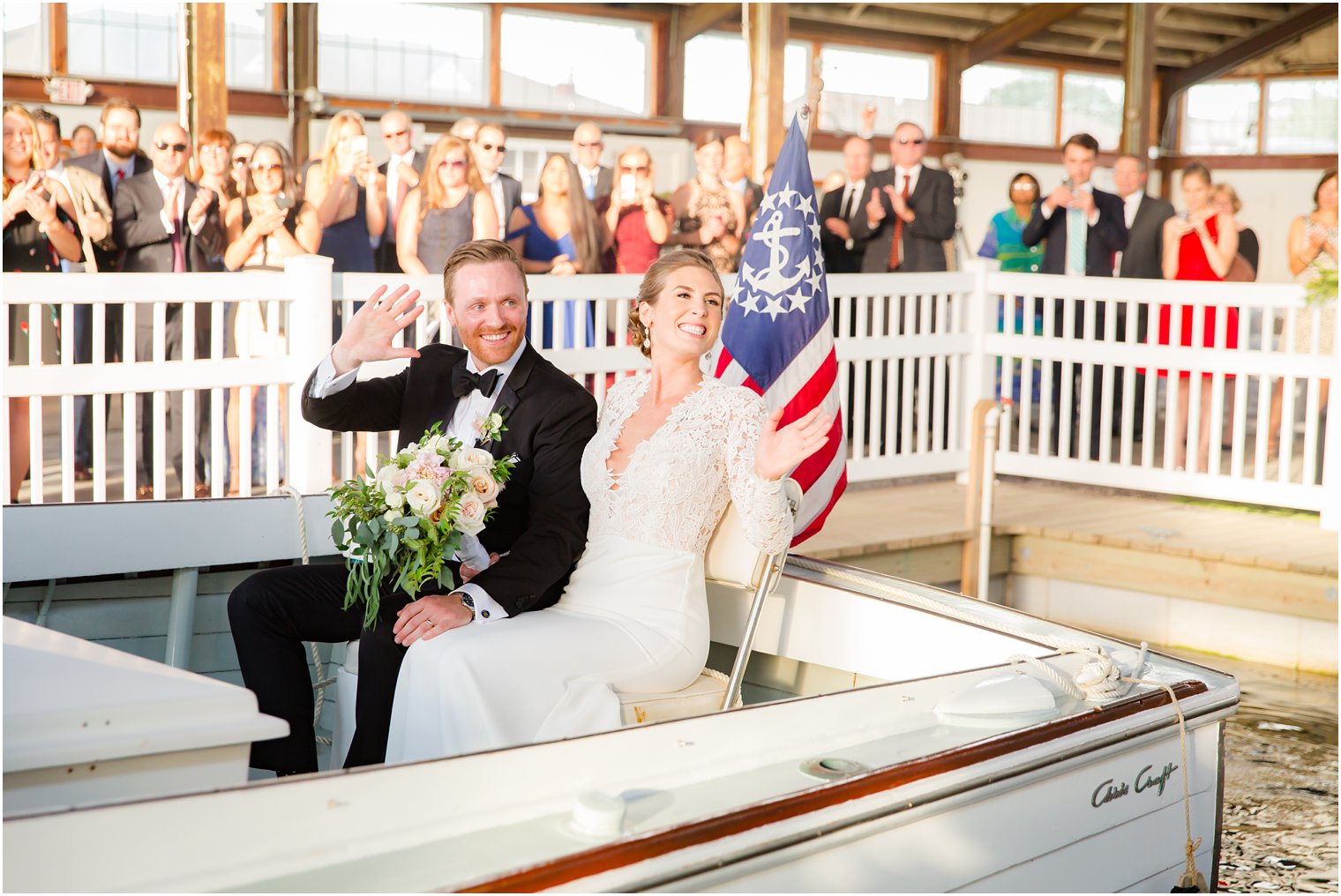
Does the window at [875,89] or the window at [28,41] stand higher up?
the window at [875,89]

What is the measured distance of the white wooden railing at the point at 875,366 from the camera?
202 inches

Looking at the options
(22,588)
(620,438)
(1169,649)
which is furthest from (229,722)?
(1169,649)

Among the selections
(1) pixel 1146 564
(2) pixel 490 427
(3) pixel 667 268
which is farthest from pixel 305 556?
Answer: (1) pixel 1146 564

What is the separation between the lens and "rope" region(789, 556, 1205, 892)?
2926 mm

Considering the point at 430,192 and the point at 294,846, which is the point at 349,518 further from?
the point at 430,192

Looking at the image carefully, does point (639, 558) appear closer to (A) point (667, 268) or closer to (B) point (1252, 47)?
(A) point (667, 268)

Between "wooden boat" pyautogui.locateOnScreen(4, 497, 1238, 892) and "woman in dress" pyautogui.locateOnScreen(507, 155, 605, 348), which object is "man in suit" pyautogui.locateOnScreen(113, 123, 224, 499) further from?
"wooden boat" pyautogui.locateOnScreen(4, 497, 1238, 892)

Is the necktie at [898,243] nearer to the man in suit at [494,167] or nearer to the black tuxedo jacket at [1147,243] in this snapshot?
the black tuxedo jacket at [1147,243]

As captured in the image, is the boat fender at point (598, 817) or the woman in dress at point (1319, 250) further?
the woman in dress at point (1319, 250)

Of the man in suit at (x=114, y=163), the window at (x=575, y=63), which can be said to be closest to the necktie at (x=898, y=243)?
the man in suit at (x=114, y=163)

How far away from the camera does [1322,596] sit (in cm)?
608

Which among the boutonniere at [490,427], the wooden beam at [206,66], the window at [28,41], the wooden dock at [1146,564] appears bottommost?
the wooden dock at [1146,564]

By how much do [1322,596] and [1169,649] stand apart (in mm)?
692

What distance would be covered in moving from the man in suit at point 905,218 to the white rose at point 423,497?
5781 millimetres
